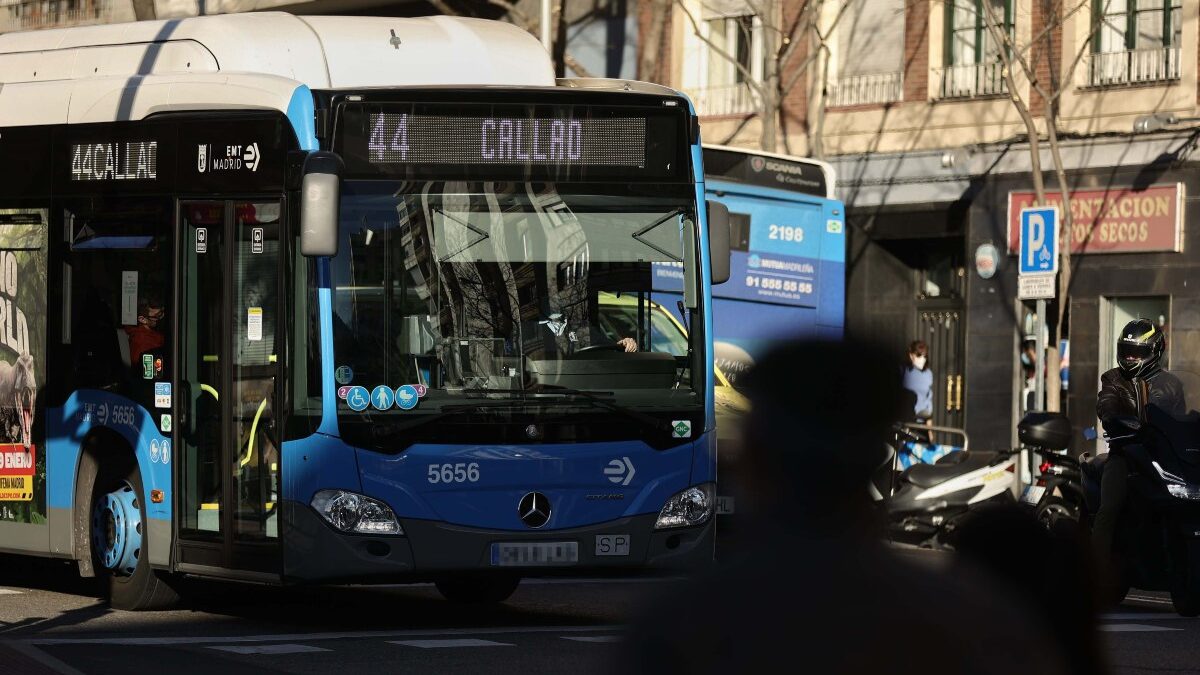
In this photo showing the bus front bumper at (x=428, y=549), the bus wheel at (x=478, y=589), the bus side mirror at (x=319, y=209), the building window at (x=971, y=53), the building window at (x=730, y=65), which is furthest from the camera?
the building window at (x=730, y=65)

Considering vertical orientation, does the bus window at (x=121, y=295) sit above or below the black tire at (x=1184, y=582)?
above

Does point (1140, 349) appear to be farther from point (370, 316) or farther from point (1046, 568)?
point (1046, 568)

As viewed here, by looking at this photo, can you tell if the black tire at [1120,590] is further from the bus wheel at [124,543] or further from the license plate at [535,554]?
the bus wheel at [124,543]

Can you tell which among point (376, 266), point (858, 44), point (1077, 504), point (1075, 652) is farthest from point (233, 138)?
point (858, 44)

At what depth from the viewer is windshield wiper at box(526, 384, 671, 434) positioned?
33.0 ft

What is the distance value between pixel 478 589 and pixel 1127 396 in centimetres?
389

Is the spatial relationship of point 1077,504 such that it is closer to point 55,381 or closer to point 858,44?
point 55,381

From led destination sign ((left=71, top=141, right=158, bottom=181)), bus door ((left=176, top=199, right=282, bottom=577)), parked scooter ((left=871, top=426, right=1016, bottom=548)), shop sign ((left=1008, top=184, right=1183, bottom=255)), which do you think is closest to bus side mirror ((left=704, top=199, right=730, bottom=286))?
bus door ((left=176, top=199, right=282, bottom=577))

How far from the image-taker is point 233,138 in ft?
34.6

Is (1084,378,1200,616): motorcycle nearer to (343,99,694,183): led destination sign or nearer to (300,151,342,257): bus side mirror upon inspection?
(343,99,694,183): led destination sign

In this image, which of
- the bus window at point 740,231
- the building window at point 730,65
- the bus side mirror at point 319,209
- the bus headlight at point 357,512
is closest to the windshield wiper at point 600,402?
the bus headlight at point 357,512

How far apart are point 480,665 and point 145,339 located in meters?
3.23

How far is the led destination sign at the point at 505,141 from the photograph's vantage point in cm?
1017

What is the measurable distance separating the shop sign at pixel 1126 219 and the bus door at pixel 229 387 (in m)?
13.5
